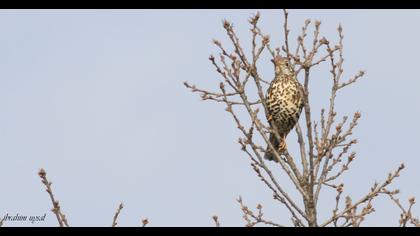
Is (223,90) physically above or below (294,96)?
below

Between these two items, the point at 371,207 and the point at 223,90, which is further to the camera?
the point at 223,90

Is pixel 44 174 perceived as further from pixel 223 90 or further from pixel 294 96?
pixel 294 96

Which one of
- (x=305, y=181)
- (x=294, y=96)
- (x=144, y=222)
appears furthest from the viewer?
(x=294, y=96)

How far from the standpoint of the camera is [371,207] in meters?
6.29

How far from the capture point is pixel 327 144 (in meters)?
6.27

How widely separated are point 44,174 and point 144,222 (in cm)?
70

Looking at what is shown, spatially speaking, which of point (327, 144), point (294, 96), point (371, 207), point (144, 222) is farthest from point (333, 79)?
point (294, 96)
